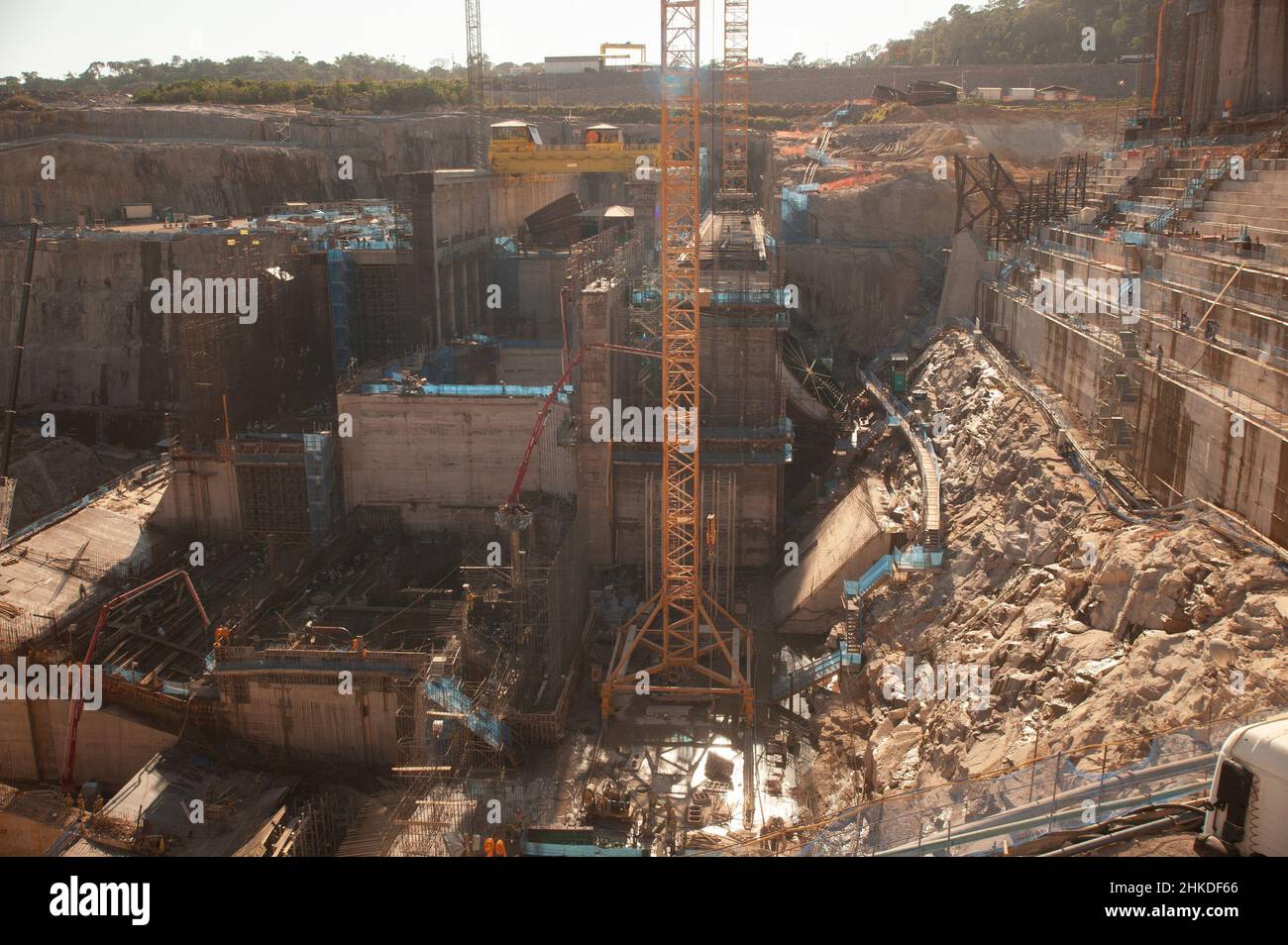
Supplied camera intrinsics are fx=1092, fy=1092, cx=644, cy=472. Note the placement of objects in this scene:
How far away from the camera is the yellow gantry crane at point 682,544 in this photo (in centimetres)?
2178

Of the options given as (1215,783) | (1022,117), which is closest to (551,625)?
(1215,783)

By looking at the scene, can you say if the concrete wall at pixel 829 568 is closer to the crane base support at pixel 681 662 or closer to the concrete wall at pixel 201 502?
the crane base support at pixel 681 662

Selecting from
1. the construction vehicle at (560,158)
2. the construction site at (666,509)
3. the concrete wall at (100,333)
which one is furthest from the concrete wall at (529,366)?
the concrete wall at (100,333)

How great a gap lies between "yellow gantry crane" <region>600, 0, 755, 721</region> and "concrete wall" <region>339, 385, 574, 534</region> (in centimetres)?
485

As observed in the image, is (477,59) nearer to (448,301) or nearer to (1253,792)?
(448,301)

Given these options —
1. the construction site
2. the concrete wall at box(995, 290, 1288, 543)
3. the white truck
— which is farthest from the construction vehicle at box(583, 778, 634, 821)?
the white truck

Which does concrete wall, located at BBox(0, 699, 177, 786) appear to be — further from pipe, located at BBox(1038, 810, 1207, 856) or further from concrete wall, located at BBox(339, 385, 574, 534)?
pipe, located at BBox(1038, 810, 1207, 856)

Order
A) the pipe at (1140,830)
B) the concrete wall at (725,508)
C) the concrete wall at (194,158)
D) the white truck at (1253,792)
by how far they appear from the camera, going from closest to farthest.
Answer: the white truck at (1253,792), the pipe at (1140,830), the concrete wall at (725,508), the concrete wall at (194,158)

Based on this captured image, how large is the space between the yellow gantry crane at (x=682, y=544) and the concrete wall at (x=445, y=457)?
15.9ft

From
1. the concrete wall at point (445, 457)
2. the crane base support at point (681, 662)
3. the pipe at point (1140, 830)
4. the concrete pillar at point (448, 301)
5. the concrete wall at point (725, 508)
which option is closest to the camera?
the pipe at point (1140, 830)

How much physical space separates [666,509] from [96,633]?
1161cm

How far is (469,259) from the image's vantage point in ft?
125
